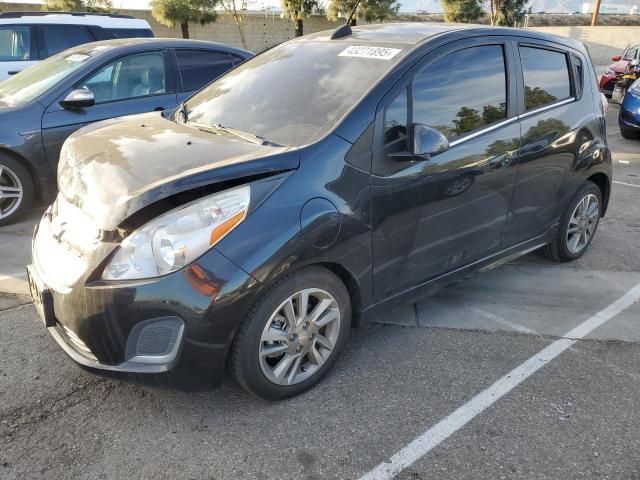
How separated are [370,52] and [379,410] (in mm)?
1916

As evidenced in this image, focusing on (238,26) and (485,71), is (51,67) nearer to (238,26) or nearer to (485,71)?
(485,71)

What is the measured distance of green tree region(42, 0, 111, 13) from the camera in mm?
27297

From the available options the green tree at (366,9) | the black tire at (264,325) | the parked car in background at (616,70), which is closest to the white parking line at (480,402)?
the black tire at (264,325)

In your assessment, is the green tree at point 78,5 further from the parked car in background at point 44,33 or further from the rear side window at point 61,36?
the rear side window at point 61,36

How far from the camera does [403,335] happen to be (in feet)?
10.9

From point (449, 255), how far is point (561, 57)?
72.2 inches

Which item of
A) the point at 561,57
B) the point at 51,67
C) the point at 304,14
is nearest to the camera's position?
the point at 561,57

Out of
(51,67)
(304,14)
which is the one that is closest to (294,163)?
(51,67)

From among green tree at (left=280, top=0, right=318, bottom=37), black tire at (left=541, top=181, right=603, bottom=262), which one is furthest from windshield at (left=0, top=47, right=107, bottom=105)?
green tree at (left=280, top=0, right=318, bottom=37)

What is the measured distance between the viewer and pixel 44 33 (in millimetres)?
8211

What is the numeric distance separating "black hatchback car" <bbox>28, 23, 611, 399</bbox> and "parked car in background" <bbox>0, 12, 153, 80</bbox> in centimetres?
568

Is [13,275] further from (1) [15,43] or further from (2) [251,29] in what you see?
(2) [251,29]

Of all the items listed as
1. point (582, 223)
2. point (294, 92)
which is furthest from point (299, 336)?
point (582, 223)

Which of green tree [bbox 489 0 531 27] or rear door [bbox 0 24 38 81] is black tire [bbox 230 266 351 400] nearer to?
rear door [bbox 0 24 38 81]
